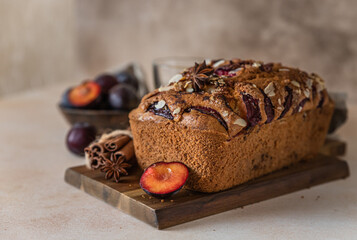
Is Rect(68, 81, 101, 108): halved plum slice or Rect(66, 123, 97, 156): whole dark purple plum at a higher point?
Rect(68, 81, 101, 108): halved plum slice

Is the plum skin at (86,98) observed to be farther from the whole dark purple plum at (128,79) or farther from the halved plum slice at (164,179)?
the halved plum slice at (164,179)

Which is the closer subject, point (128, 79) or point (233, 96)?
point (233, 96)

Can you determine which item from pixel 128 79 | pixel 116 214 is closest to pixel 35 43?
pixel 128 79

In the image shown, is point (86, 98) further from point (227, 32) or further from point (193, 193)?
point (227, 32)

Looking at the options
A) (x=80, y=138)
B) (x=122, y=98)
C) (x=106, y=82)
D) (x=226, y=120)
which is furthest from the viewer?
(x=106, y=82)

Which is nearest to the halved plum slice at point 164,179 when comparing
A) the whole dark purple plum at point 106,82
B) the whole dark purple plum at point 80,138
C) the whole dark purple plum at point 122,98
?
the whole dark purple plum at point 80,138

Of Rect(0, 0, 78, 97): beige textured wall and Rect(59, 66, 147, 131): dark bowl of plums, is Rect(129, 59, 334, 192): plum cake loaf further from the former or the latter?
Rect(0, 0, 78, 97): beige textured wall

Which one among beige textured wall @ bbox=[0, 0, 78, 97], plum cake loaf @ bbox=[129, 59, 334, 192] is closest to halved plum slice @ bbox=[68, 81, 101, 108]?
plum cake loaf @ bbox=[129, 59, 334, 192]
